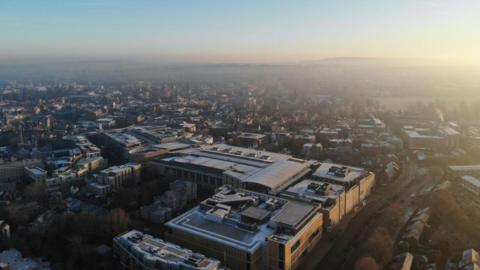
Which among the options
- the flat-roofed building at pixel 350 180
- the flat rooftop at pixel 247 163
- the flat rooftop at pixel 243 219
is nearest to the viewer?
the flat rooftop at pixel 243 219

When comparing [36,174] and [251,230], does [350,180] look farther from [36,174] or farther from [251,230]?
[36,174]

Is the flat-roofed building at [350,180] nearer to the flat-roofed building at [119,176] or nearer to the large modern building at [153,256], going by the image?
the large modern building at [153,256]

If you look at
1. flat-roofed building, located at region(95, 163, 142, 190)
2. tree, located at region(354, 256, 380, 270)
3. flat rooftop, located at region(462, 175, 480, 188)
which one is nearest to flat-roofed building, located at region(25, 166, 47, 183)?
flat-roofed building, located at region(95, 163, 142, 190)

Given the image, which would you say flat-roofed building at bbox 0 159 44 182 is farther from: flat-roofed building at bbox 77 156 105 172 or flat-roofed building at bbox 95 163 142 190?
flat-roofed building at bbox 95 163 142 190

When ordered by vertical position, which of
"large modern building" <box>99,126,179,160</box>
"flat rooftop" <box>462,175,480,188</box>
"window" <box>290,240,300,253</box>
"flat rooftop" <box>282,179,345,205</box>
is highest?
"flat rooftop" <box>282,179,345,205</box>

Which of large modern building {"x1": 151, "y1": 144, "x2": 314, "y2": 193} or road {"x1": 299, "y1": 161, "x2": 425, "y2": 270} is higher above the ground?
large modern building {"x1": 151, "y1": 144, "x2": 314, "y2": 193}

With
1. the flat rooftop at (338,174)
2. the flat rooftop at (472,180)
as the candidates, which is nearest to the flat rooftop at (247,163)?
the flat rooftop at (338,174)
